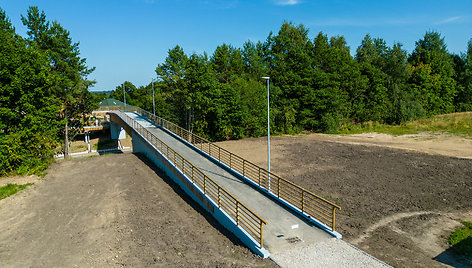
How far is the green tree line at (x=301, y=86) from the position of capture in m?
38.2

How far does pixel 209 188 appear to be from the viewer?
1552 centimetres

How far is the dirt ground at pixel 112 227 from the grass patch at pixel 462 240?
23.4 ft

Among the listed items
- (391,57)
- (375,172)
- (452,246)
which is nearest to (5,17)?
(375,172)

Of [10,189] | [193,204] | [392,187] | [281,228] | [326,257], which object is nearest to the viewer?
[326,257]

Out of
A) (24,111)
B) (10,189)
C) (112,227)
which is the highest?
(24,111)

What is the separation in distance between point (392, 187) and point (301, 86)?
28.1 m

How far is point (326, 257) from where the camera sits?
32.2 feet

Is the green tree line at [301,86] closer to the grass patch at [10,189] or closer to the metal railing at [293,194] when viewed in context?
the metal railing at [293,194]

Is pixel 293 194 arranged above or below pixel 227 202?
below

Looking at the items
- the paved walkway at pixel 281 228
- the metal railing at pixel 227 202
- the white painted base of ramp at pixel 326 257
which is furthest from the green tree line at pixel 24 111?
the white painted base of ramp at pixel 326 257

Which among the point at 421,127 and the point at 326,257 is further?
the point at 421,127

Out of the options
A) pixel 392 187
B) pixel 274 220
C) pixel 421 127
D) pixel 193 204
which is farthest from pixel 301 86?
pixel 274 220

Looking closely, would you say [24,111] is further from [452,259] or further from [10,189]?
[452,259]

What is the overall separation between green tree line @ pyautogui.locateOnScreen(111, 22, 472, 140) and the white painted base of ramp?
27.2 m
